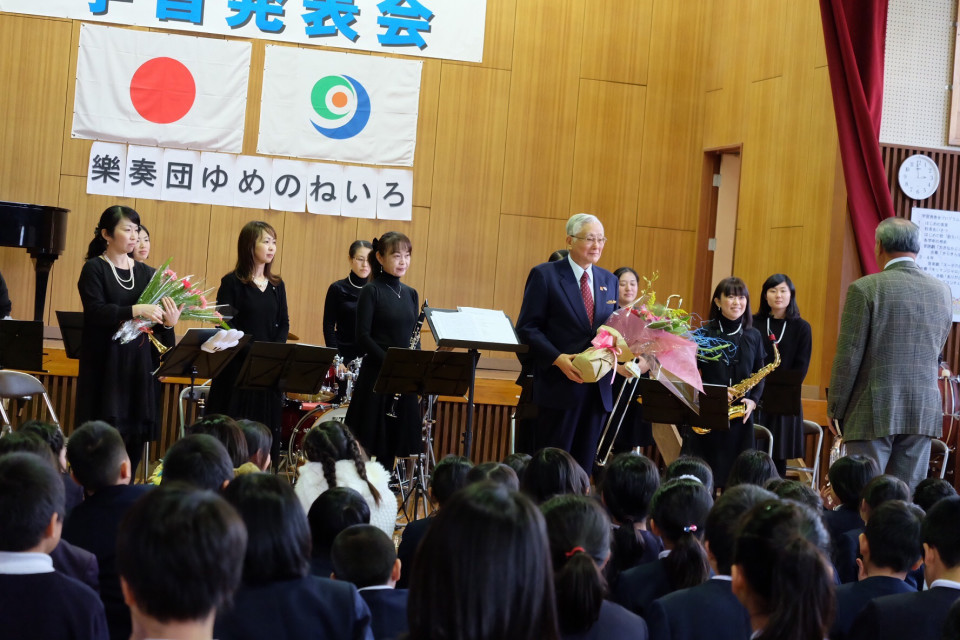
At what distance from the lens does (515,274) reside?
9.56 meters

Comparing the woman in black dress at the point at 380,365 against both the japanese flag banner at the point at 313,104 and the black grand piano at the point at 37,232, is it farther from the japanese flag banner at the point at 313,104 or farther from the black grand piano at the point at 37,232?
the japanese flag banner at the point at 313,104

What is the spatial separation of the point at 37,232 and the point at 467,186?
3687 mm

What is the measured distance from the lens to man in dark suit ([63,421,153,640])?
2.54m

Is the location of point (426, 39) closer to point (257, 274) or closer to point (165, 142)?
point (165, 142)

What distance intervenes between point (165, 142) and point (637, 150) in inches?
167

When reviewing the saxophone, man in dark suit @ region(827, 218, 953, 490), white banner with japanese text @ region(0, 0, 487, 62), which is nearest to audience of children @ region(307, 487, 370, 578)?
man in dark suit @ region(827, 218, 953, 490)

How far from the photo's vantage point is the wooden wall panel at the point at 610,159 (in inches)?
379

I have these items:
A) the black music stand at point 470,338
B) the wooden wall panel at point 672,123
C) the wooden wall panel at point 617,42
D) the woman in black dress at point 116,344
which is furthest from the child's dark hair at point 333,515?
the wooden wall panel at point 617,42

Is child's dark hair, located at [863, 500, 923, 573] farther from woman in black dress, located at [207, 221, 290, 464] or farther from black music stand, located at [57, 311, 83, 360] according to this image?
black music stand, located at [57, 311, 83, 360]

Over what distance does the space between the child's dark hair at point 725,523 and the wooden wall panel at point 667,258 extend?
7.30m

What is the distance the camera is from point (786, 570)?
1.78 meters

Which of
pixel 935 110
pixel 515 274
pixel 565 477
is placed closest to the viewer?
pixel 565 477

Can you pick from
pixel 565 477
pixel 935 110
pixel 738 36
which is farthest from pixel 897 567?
Answer: pixel 738 36

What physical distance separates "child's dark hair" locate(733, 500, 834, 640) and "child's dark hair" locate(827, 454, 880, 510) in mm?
1805
